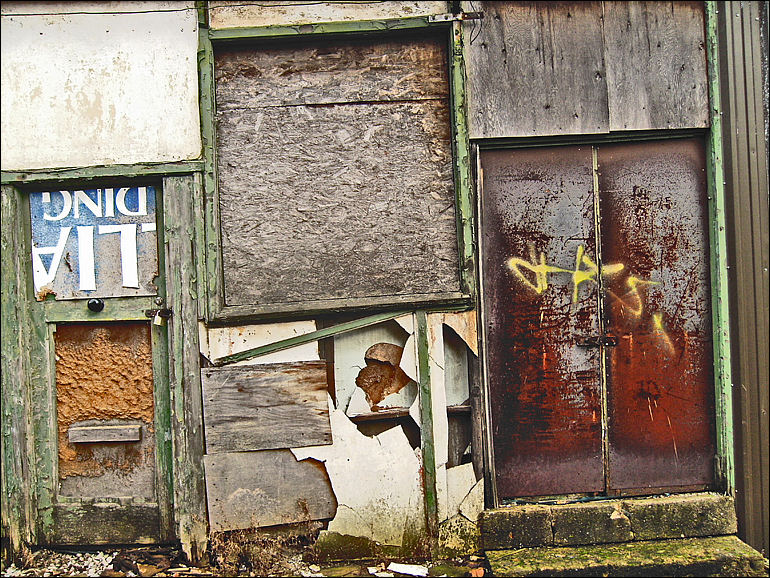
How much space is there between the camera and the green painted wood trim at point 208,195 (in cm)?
348

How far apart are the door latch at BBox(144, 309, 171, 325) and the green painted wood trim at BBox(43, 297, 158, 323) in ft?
0.08

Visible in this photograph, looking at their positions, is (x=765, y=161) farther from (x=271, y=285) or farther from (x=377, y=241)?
(x=271, y=285)

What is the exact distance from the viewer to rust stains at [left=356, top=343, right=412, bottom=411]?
11.8ft

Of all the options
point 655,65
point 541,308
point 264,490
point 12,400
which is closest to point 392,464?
point 264,490

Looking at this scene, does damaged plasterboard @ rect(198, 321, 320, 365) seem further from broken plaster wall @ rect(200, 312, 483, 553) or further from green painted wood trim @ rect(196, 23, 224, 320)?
green painted wood trim @ rect(196, 23, 224, 320)

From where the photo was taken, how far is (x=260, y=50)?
358cm

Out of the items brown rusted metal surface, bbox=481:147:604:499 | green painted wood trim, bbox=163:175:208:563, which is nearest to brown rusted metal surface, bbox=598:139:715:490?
brown rusted metal surface, bbox=481:147:604:499

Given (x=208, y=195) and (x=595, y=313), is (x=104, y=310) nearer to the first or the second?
(x=208, y=195)

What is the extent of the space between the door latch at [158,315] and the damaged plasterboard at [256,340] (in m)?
0.22

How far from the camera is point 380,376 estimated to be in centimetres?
362

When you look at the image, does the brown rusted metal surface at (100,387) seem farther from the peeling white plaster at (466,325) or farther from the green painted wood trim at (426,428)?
the peeling white plaster at (466,325)

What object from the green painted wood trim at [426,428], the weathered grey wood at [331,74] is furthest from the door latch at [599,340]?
the weathered grey wood at [331,74]

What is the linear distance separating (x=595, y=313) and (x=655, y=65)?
1.48 meters

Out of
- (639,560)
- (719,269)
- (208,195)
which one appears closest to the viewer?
(639,560)
